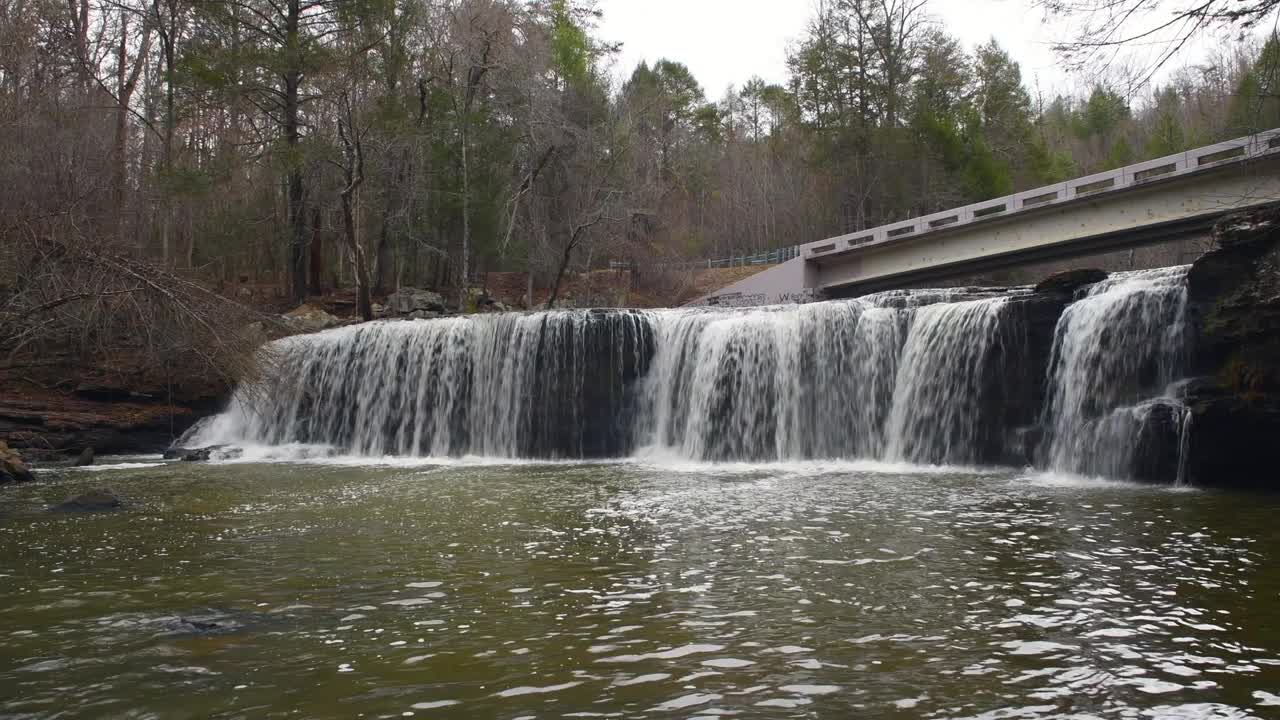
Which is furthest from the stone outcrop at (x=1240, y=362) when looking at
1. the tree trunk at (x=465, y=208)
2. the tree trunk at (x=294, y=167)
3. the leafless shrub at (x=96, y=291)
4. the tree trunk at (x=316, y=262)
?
the tree trunk at (x=316, y=262)

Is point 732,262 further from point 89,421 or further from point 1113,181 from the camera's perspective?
point 89,421

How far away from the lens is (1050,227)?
85.4 feet

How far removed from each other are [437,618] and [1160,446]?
10.7 meters

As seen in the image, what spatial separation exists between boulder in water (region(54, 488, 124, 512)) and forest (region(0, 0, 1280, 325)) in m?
3.27

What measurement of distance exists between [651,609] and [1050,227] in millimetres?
23840

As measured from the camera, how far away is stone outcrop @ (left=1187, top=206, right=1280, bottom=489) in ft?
39.4

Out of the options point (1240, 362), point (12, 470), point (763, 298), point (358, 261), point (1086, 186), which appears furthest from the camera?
point (763, 298)

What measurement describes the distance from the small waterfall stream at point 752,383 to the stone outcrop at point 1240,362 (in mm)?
Answer: 520

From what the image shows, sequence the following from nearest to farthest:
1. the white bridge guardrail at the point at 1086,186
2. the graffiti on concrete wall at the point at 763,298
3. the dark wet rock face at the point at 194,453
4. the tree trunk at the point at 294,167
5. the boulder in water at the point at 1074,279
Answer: the boulder in water at the point at 1074,279 → the dark wet rock face at the point at 194,453 → the white bridge guardrail at the point at 1086,186 → the tree trunk at the point at 294,167 → the graffiti on concrete wall at the point at 763,298

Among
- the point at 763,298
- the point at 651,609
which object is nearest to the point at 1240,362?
the point at 651,609

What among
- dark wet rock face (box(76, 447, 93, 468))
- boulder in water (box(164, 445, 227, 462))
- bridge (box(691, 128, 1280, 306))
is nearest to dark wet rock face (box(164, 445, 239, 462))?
boulder in water (box(164, 445, 227, 462))

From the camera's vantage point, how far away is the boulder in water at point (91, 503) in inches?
403

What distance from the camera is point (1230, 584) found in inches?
240

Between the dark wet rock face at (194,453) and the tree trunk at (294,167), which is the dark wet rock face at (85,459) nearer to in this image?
the dark wet rock face at (194,453)
